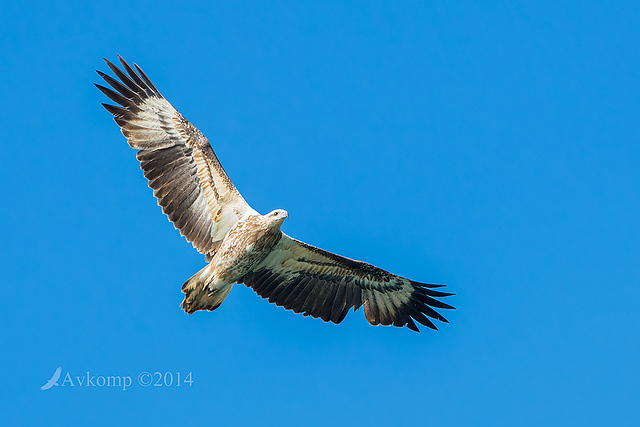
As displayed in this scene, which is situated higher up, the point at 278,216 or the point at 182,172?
the point at 182,172

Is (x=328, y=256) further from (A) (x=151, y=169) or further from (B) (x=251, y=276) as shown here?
(A) (x=151, y=169)

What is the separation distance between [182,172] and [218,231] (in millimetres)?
1053

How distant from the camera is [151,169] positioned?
11.9 meters

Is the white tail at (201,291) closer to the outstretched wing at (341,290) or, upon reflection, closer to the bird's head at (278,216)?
the outstretched wing at (341,290)

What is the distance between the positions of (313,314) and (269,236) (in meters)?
1.88

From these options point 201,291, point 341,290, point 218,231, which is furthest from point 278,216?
point 341,290

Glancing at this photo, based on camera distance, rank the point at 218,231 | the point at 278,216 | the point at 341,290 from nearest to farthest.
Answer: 1. the point at 278,216
2. the point at 218,231
3. the point at 341,290

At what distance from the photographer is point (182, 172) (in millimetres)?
12000

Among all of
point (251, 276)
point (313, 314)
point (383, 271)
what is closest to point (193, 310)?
point (251, 276)

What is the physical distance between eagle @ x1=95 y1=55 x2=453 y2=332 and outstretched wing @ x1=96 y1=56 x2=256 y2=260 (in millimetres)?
15

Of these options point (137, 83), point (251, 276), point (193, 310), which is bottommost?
point (193, 310)

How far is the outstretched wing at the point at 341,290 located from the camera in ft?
40.7

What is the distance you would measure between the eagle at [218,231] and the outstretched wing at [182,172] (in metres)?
0.02

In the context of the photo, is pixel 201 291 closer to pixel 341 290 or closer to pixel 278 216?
pixel 278 216
